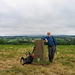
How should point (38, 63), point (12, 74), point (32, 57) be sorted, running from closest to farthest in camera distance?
point (12, 74), point (38, 63), point (32, 57)

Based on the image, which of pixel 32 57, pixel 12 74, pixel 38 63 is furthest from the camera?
pixel 32 57

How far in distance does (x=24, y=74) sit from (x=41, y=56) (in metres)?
2.25

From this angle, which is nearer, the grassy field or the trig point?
the grassy field

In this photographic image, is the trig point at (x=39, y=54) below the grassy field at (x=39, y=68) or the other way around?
the other way around

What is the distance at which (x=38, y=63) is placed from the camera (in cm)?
632

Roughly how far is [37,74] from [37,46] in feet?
8.15

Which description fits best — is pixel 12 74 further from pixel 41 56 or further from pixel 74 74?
pixel 74 74

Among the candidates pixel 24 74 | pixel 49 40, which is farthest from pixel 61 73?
pixel 49 40

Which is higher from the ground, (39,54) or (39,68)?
(39,54)

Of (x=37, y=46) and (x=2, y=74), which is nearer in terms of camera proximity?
(x=2, y=74)

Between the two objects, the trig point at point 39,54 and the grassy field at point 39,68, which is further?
the trig point at point 39,54

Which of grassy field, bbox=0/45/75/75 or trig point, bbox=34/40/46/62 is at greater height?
trig point, bbox=34/40/46/62

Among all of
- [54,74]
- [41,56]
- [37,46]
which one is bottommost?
[54,74]

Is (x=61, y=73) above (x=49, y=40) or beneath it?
beneath
